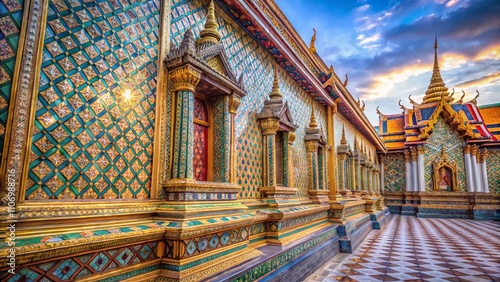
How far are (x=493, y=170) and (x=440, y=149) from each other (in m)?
2.77

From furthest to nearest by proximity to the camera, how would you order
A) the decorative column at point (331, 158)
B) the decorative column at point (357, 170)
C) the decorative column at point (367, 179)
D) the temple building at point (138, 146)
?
1. the decorative column at point (367, 179)
2. the decorative column at point (357, 170)
3. the decorative column at point (331, 158)
4. the temple building at point (138, 146)

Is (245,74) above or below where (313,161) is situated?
above

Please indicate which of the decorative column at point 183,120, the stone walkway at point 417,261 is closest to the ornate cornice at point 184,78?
the decorative column at point 183,120

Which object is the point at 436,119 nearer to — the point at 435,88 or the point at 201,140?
the point at 435,88

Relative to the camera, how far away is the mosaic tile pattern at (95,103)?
2.09 meters

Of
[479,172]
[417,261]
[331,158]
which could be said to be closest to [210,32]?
[417,261]

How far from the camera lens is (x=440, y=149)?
1697cm

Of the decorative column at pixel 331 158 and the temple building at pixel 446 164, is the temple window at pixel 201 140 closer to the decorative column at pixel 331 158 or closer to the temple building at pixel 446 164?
the decorative column at pixel 331 158

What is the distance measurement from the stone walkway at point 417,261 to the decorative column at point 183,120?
277cm

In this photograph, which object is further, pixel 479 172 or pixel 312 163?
pixel 479 172

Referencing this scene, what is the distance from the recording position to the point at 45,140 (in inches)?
80.7

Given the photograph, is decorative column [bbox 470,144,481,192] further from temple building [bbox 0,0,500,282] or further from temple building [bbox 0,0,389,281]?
temple building [bbox 0,0,389,281]

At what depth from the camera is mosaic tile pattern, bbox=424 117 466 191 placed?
16.2 m

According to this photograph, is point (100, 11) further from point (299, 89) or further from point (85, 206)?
point (299, 89)
